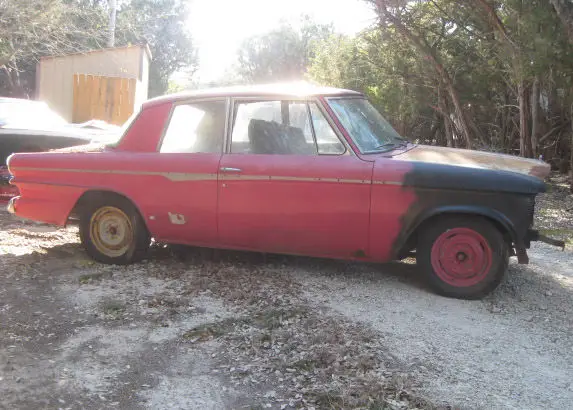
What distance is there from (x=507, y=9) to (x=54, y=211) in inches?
307

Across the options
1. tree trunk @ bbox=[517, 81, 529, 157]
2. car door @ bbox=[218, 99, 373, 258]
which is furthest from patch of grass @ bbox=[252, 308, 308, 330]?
tree trunk @ bbox=[517, 81, 529, 157]

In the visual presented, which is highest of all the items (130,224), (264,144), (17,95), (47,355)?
(17,95)

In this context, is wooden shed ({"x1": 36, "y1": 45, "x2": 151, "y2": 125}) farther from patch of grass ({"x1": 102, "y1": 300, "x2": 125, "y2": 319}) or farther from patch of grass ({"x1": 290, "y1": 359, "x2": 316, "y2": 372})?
patch of grass ({"x1": 290, "y1": 359, "x2": 316, "y2": 372})

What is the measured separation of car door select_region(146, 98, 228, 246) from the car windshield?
3.37 feet

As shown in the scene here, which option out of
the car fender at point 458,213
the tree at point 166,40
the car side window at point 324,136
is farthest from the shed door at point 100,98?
the tree at point 166,40

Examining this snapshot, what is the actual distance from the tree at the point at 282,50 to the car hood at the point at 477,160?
39.0 meters

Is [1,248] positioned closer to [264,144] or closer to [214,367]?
[264,144]

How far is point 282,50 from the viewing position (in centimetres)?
4462

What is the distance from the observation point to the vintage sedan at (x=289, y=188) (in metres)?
4.39

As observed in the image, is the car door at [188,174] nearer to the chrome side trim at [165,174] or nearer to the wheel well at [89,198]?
the chrome side trim at [165,174]

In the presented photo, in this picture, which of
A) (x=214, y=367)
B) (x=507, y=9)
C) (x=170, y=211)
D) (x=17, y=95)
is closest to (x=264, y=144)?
(x=170, y=211)

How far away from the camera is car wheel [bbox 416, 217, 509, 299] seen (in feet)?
14.4

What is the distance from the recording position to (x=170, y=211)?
5.07m

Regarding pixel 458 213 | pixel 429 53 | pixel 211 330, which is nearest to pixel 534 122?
pixel 429 53
